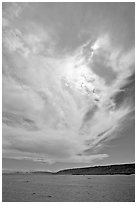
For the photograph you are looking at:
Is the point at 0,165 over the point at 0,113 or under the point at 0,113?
under

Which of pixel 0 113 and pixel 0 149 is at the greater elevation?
pixel 0 113

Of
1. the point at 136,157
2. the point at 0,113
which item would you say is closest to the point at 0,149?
the point at 0,113

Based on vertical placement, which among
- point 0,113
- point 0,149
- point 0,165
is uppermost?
point 0,113

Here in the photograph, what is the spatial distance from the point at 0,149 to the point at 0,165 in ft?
7.23

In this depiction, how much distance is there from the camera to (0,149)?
2258 cm

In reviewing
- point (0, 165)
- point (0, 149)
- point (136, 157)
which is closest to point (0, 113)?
point (0, 149)

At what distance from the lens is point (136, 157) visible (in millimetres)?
22828

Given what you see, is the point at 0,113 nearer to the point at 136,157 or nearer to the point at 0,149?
the point at 0,149

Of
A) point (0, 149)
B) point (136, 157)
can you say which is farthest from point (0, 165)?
point (136, 157)

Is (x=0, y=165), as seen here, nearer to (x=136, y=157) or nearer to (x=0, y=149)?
(x=0, y=149)

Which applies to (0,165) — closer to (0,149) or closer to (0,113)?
(0,149)

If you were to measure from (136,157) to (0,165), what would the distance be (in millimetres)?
16800

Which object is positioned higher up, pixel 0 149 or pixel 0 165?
pixel 0 149

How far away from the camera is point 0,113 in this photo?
22.8 meters
